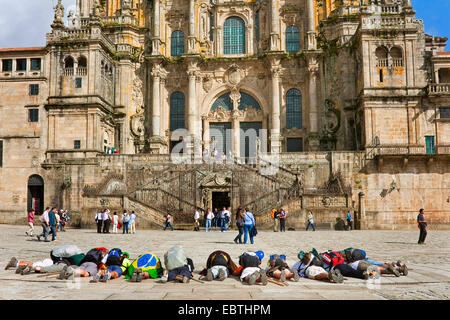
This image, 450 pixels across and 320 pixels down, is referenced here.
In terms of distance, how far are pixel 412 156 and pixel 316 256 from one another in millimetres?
25428

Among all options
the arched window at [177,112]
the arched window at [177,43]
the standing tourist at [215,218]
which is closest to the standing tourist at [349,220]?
the standing tourist at [215,218]

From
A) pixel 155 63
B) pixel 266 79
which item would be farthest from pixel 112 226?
pixel 266 79

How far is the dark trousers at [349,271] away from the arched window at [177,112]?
110 ft

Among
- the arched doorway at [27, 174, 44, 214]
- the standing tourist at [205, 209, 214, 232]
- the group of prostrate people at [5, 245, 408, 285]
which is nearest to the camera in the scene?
the group of prostrate people at [5, 245, 408, 285]

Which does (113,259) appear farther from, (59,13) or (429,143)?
(59,13)

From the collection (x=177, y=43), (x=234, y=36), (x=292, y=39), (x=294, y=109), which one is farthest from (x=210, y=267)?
(x=177, y=43)

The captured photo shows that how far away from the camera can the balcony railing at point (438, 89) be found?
111 ft

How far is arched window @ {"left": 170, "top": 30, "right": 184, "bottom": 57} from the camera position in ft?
141

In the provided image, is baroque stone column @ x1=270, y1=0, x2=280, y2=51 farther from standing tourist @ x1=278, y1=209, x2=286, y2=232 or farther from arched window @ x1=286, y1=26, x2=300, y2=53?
standing tourist @ x1=278, y1=209, x2=286, y2=232

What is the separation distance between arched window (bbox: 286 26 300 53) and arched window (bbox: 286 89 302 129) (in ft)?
13.6

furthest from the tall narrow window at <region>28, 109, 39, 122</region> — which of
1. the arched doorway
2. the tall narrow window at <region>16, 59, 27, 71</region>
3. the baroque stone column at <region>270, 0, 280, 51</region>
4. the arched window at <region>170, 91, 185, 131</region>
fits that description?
the baroque stone column at <region>270, 0, 280, 51</region>

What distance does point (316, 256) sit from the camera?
9.79m

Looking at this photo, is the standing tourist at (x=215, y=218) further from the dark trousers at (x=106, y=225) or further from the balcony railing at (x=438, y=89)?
the balcony railing at (x=438, y=89)

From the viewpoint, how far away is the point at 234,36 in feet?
140
